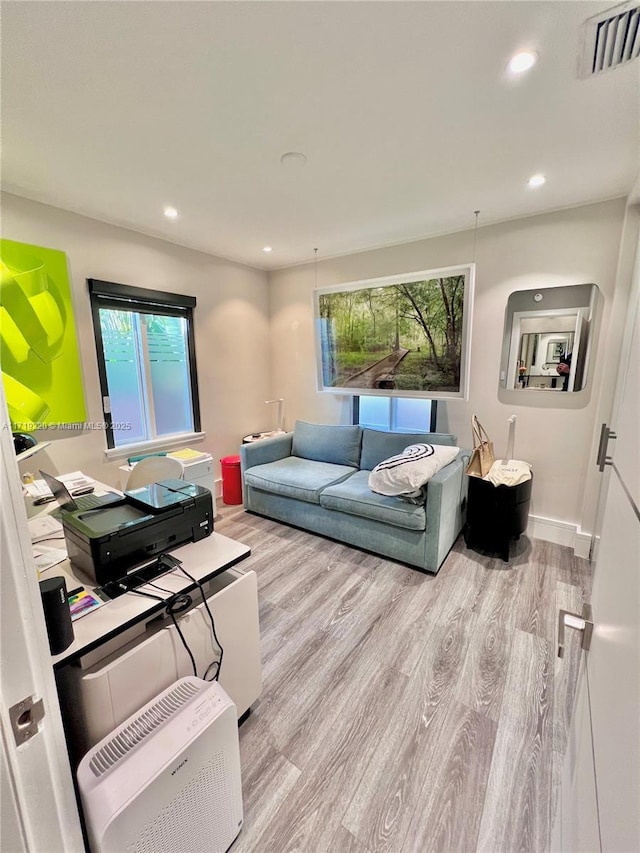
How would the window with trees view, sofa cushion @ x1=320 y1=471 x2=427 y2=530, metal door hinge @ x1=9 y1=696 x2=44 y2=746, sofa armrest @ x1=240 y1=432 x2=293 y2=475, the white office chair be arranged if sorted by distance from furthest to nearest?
sofa armrest @ x1=240 y1=432 x2=293 y2=475 → the window with trees view → sofa cushion @ x1=320 y1=471 x2=427 y2=530 → the white office chair → metal door hinge @ x1=9 y1=696 x2=44 y2=746

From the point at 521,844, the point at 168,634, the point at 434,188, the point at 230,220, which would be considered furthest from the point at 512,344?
the point at 168,634

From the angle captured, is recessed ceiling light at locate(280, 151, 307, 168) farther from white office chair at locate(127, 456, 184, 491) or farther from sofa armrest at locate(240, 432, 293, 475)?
sofa armrest at locate(240, 432, 293, 475)

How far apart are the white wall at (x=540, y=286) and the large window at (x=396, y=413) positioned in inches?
5.3

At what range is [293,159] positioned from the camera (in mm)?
1987

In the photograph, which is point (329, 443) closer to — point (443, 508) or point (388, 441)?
point (388, 441)

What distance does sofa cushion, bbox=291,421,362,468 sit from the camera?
3473mm

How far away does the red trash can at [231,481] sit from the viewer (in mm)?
3754

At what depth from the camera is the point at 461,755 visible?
136cm

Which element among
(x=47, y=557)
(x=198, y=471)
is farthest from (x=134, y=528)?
(x=198, y=471)

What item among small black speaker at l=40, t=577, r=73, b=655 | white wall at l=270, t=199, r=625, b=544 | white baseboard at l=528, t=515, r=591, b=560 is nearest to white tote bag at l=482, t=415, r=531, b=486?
white wall at l=270, t=199, r=625, b=544

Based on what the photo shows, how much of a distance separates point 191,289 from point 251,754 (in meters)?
3.58

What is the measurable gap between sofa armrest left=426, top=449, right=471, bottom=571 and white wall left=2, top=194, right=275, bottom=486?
249 centimetres

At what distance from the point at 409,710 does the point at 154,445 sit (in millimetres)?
2876

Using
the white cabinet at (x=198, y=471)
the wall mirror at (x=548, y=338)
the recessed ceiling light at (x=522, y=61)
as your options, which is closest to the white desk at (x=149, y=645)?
the white cabinet at (x=198, y=471)
